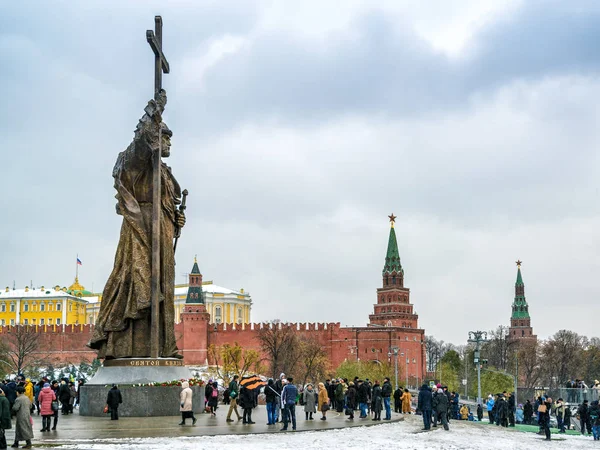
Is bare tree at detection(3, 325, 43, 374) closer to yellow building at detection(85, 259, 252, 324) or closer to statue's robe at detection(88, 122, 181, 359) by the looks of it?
yellow building at detection(85, 259, 252, 324)

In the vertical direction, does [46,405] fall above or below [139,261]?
below

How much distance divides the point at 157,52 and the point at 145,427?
31.0 ft

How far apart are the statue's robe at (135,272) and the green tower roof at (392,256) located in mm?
110447

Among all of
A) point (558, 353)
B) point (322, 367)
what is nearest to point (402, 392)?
point (322, 367)

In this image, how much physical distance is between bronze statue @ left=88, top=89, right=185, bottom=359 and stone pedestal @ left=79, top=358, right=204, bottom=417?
51 cm

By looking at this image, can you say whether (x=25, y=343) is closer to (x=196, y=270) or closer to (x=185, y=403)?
(x=196, y=270)

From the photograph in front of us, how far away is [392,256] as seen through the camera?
13150cm

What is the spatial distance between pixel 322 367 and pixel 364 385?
70210 millimetres

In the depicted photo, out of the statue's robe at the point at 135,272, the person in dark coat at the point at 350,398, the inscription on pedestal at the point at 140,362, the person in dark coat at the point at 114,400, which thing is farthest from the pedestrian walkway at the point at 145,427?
the statue's robe at the point at 135,272

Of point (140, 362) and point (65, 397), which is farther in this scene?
point (65, 397)

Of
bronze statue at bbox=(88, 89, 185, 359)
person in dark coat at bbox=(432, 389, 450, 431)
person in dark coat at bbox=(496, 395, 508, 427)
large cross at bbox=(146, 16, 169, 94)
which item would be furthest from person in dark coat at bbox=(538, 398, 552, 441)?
large cross at bbox=(146, 16, 169, 94)

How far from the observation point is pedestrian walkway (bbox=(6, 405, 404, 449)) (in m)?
16.2

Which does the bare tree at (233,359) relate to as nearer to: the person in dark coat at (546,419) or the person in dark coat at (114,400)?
the person in dark coat at (546,419)

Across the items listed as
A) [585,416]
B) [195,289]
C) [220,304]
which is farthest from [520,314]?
[585,416]
